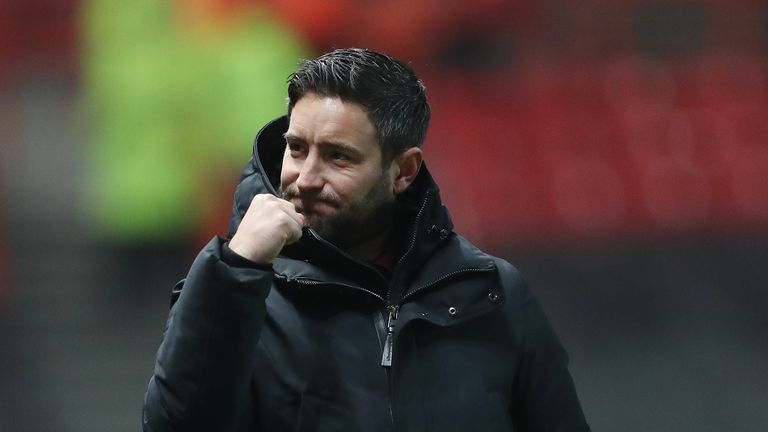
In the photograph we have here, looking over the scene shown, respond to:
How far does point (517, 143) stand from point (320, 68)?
3.58m

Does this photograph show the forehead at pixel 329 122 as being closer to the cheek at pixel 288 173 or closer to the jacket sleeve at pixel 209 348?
the cheek at pixel 288 173

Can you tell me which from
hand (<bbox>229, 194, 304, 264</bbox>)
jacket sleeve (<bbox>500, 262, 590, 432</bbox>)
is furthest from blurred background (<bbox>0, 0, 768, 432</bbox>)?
hand (<bbox>229, 194, 304, 264</bbox>)

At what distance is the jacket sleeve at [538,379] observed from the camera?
1.48 meters

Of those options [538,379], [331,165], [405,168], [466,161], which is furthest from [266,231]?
[466,161]

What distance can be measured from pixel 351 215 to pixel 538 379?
28cm

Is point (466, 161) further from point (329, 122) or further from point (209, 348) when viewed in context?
point (209, 348)

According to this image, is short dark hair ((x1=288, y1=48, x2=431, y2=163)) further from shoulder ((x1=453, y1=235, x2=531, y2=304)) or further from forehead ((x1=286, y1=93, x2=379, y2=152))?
shoulder ((x1=453, y1=235, x2=531, y2=304))

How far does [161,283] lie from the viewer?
470 centimetres

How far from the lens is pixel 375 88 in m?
1.46

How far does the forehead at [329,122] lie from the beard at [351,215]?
57 mm

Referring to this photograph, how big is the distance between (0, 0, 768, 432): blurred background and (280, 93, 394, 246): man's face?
2.77 meters

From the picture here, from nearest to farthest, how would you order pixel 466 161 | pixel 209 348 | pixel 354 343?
pixel 209 348
pixel 354 343
pixel 466 161

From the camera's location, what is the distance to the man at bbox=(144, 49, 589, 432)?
1.29 m

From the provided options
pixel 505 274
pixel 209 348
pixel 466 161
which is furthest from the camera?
pixel 466 161
